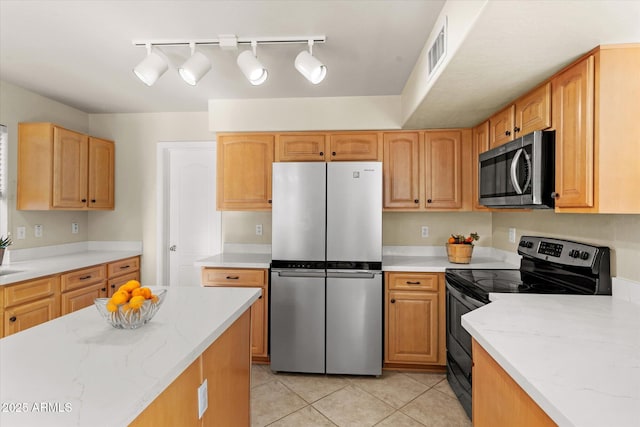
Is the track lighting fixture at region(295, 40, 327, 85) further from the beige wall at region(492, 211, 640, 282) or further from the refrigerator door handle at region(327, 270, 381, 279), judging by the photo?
the beige wall at region(492, 211, 640, 282)

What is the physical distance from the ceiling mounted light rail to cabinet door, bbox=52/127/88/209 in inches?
60.4

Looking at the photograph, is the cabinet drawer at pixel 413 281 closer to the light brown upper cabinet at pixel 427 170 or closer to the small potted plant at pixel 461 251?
the small potted plant at pixel 461 251

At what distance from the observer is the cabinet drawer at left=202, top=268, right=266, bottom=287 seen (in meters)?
2.88

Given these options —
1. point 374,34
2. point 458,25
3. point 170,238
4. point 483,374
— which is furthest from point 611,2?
point 170,238

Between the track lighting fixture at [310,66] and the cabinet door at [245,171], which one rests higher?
the track lighting fixture at [310,66]

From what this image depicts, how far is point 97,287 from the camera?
10.0ft

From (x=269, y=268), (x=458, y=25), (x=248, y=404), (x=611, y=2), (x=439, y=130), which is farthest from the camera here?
(x=439, y=130)

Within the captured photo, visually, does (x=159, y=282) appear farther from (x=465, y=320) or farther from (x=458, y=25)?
(x=458, y=25)

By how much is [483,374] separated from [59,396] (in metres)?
1.38

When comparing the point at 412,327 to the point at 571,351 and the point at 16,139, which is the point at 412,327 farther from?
the point at 16,139

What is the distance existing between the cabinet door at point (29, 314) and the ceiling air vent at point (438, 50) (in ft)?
10.5

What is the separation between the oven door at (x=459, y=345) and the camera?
2119 millimetres

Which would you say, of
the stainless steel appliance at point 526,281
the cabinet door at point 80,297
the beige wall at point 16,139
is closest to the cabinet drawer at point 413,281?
the stainless steel appliance at point 526,281

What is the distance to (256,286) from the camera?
9.42 feet
